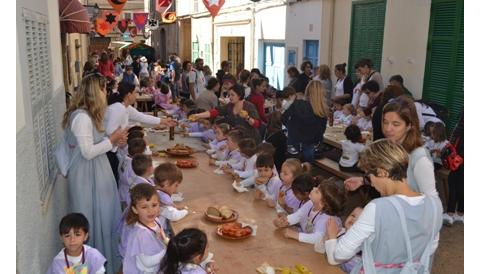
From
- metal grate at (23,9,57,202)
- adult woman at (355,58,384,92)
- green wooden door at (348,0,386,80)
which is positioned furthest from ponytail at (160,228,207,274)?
green wooden door at (348,0,386,80)

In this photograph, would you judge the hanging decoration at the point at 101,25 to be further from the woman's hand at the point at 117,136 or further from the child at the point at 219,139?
the woman's hand at the point at 117,136

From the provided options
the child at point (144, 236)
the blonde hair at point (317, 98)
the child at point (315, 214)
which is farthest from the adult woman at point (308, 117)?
the child at point (144, 236)

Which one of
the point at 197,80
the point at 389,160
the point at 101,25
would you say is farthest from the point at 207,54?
the point at 389,160

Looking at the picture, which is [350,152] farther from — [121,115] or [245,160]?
[121,115]

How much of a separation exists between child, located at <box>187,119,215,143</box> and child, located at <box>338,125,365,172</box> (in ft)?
6.54

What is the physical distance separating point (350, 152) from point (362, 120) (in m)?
1.52

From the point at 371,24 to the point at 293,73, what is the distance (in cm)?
194

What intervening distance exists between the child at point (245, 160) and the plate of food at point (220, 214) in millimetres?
1163

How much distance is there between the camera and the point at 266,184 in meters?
4.65

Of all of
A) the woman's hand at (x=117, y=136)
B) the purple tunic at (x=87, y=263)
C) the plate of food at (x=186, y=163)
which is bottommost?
the purple tunic at (x=87, y=263)

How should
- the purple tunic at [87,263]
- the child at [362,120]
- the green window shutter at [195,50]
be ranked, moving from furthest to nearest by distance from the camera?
1. the green window shutter at [195,50]
2. the child at [362,120]
3. the purple tunic at [87,263]

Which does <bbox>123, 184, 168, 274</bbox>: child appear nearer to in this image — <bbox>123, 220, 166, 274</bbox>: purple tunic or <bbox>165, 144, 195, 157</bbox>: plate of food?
<bbox>123, 220, 166, 274</bbox>: purple tunic

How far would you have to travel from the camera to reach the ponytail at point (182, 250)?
2633mm

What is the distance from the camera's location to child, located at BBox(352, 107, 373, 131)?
7.70 meters
